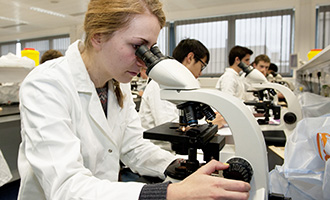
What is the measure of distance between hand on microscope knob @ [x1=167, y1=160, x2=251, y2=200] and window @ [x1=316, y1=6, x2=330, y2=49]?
569 cm

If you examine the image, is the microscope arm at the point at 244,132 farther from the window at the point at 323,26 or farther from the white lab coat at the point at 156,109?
the window at the point at 323,26

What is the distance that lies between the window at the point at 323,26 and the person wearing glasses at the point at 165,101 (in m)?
4.49

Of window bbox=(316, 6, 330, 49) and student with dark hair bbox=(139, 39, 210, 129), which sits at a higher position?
window bbox=(316, 6, 330, 49)

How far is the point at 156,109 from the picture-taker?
5.37ft

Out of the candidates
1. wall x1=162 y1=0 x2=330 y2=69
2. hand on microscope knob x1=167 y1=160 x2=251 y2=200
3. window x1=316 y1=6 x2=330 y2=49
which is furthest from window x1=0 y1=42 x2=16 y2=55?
hand on microscope knob x1=167 y1=160 x2=251 y2=200

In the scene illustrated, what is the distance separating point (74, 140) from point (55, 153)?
6cm

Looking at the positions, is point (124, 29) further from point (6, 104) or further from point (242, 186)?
point (6, 104)

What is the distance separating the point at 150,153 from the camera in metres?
1.09

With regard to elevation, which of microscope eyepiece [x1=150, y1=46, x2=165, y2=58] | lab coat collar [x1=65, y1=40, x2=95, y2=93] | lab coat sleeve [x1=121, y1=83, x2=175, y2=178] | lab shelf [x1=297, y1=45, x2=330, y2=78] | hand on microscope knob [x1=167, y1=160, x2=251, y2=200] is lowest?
lab coat sleeve [x1=121, y1=83, x2=175, y2=178]

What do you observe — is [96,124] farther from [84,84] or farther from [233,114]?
[233,114]

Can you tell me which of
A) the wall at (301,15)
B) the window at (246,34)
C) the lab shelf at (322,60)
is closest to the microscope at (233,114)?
the lab shelf at (322,60)

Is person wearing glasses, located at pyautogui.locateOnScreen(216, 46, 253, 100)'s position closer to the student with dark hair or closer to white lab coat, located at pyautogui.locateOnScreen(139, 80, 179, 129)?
the student with dark hair

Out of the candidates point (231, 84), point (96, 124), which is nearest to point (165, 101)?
point (96, 124)

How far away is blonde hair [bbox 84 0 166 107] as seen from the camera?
2.64 ft
